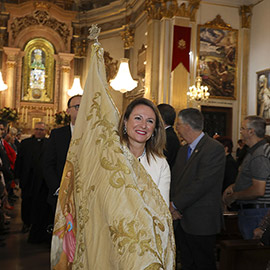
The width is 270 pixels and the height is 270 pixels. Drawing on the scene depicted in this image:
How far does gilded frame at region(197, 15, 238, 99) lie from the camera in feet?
40.2

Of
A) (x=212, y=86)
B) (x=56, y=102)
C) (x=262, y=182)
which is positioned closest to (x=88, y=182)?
(x=262, y=182)

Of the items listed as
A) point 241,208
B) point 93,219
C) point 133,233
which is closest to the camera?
point 133,233

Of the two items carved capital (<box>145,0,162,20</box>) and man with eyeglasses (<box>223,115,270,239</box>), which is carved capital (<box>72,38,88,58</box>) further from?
man with eyeglasses (<box>223,115,270,239</box>)

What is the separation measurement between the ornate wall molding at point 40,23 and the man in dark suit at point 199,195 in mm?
15575

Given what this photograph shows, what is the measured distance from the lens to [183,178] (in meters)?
3.36

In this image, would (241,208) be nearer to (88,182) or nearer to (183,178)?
(183,178)

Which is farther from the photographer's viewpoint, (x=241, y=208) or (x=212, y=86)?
(x=212, y=86)

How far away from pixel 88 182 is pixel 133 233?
40 centimetres

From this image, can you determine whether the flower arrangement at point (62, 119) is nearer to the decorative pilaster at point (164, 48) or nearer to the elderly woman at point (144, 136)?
Answer: the decorative pilaster at point (164, 48)

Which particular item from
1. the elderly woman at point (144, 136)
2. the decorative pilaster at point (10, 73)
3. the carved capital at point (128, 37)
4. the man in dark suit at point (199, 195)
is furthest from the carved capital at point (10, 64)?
the elderly woman at point (144, 136)

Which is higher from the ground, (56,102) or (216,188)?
(56,102)

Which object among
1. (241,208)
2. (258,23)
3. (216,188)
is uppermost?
(258,23)

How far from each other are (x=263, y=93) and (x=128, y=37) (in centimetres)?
626

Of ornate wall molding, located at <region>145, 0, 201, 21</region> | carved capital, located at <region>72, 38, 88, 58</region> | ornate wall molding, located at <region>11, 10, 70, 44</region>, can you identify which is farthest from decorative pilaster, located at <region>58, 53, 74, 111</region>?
ornate wall molding, located at <region>145, 0, 201, 21</region>
